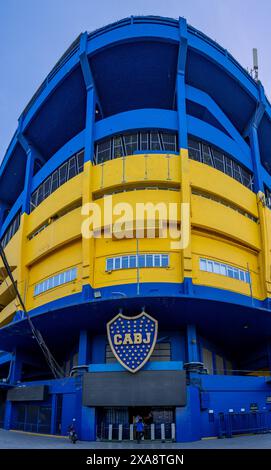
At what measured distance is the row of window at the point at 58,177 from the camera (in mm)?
40344

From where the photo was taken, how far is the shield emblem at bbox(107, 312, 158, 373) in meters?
27.1

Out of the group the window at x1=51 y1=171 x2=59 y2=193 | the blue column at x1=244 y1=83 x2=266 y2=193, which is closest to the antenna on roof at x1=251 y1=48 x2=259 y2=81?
the blue column at x1=244 y1=83 x2=266 y2=193

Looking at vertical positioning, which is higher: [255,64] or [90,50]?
[255,64]

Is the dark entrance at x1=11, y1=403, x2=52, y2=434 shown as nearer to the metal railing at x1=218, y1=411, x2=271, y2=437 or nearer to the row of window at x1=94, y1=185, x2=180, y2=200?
the metal railing at x1=218, y1=411, x2=271, y2=437

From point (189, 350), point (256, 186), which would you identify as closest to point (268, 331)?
point (189, 350)

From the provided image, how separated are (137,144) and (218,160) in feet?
25.9

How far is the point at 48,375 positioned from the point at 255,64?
4260 centimetres

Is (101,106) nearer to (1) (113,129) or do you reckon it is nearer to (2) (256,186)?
(1) (113,129)

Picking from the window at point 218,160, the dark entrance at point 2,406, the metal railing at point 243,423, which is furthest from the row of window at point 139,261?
the dark entrance at point 2,406

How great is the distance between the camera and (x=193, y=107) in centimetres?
4141

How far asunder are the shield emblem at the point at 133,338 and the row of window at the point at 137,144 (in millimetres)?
15839

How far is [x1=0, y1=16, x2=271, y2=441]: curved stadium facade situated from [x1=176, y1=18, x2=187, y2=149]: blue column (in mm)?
125

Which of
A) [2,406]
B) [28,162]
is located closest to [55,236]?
[28,162]

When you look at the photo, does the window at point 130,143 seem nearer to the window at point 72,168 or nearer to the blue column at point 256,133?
the window at point 72,168
